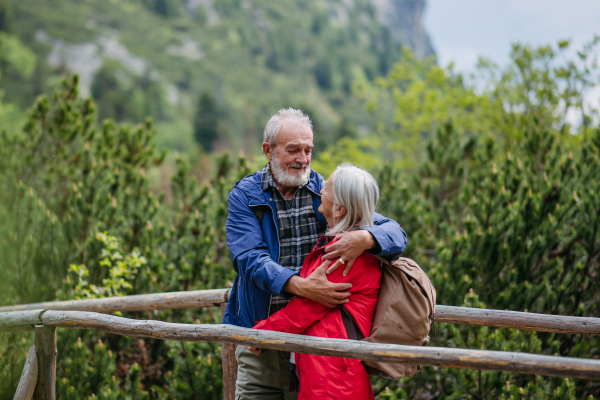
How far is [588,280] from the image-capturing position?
4590 mm

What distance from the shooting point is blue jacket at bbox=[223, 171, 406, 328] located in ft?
6.85

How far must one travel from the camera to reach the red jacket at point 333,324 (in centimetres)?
203

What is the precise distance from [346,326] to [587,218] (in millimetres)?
3604

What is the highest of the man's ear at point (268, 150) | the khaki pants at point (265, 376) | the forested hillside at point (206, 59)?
the forested hillside at point (206, 59)

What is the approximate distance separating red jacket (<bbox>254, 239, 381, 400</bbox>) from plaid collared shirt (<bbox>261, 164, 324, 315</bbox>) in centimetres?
18

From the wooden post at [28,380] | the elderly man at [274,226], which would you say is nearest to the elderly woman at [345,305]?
the elderly man at [274,226]

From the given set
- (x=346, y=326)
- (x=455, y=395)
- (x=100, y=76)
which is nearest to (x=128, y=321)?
(x=346, y=326)

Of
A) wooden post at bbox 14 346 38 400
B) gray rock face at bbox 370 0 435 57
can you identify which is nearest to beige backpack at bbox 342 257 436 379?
wooden post at bbox 14 346 38 400

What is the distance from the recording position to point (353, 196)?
2055 millimetres

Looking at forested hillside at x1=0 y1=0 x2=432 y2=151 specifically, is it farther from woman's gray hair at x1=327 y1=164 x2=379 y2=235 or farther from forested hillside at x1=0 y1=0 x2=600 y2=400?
woman's gray hair at x1=327 y1=164 x2=379 y2=235

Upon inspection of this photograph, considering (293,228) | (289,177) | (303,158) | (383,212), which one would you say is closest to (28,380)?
(293,228)

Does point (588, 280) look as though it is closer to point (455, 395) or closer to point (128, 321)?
point (455, 395)

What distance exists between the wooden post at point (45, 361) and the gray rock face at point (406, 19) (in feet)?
473

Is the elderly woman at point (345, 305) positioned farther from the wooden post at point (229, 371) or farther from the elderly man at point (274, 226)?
the wooden post at point (229, 371)
